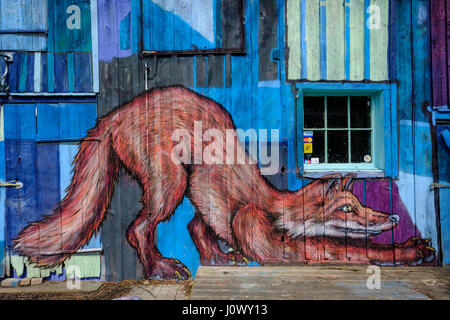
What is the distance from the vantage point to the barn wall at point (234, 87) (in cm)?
321

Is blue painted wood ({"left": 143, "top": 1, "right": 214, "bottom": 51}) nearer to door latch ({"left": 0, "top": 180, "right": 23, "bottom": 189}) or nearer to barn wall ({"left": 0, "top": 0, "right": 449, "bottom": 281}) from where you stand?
barn wall ({"left": 0, "top": 0, "right": 449, "bottom": 281})

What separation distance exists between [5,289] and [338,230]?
12.4 feet

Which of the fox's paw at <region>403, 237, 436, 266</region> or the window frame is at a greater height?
the window frame

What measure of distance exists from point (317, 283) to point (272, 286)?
43 centimetres

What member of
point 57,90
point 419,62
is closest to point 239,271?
point 57,90

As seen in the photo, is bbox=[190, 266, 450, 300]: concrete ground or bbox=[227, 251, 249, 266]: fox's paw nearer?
bbox=[190, 266, 450, 300]: concrete ground

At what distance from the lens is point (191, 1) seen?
3.26m

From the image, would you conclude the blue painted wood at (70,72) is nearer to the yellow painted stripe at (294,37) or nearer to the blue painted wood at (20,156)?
the blue painted wood at (20,156)

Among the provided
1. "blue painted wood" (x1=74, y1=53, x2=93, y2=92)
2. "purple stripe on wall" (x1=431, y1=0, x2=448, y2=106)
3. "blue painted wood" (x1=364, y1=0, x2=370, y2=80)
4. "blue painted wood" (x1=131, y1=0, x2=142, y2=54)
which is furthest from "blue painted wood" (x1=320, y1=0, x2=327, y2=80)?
"blue painted wood" (x1=74, y1=53, x2=93, y2=92)

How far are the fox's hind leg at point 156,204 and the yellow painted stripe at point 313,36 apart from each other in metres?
1.89

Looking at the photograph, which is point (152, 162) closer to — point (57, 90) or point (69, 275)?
point (57, 90)

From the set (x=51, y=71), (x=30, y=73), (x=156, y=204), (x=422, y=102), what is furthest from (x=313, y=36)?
(x=30, y=73)

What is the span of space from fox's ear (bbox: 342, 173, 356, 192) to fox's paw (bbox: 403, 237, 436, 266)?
90 centimetres

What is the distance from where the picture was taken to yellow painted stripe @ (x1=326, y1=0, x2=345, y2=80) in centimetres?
323
